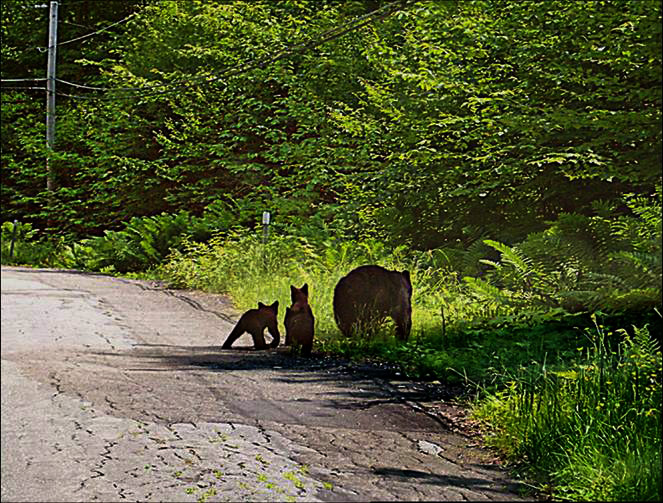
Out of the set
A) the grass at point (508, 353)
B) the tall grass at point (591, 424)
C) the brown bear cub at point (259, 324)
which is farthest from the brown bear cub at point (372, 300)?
the tall grass at point (591, 424)

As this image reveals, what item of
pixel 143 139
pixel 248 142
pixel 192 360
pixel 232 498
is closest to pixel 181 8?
pixel 248 142

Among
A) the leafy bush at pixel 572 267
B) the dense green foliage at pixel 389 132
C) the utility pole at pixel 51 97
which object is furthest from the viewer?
the dense green foliage at pixel 389 132

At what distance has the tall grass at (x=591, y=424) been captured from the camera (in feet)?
6.42

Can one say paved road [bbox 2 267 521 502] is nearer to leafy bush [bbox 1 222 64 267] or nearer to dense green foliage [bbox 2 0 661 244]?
leafy bush [bbox 1 222 64 267]

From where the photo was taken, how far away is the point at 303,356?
2.73 meters

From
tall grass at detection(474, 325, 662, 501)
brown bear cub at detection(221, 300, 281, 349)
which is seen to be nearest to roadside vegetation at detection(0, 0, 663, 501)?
tall grass at detection(474, 325, 662, 501)

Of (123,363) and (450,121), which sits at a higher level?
(450,121)

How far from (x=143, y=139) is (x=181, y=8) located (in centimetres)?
283

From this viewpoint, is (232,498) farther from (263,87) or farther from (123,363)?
(263,87)

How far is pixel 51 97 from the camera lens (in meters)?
4.08

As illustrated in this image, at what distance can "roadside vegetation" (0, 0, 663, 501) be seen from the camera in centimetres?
262

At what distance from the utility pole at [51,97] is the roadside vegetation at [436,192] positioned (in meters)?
0.04

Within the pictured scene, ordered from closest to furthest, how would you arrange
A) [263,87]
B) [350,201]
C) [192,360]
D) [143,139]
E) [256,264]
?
[192,360] → [256,264] → [143,139] → [350,201] → [263,87]

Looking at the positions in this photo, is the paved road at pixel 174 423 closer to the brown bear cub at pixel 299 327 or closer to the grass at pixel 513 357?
the grass at pixel 513 357
